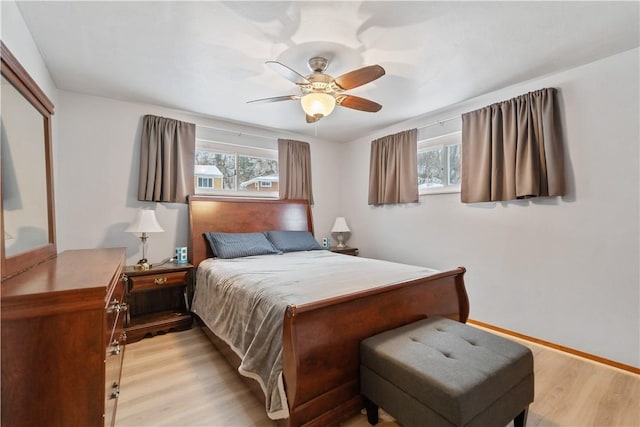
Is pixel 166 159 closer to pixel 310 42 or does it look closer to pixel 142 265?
pixel 142 265

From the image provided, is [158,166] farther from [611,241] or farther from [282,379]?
[611,241]

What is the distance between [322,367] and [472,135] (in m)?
2.81

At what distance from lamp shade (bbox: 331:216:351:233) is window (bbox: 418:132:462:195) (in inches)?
51.7

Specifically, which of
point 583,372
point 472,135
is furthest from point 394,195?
point 583,372

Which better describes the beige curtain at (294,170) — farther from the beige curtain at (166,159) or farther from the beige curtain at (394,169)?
the beige curtain at (166,159)

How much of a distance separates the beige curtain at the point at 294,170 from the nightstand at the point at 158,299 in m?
1.78

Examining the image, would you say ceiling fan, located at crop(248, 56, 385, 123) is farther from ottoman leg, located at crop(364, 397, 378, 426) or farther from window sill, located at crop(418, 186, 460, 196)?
ottoman leg, located at crop(364, 397, 378, 426)

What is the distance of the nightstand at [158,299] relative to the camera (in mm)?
2639

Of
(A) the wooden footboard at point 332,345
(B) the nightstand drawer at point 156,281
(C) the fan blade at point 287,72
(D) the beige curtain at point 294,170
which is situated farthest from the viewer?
(D) the beige curtain at point 294,170

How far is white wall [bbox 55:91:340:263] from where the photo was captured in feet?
9.10

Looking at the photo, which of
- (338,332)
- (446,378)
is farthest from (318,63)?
(446,378)

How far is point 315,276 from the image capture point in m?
2.13

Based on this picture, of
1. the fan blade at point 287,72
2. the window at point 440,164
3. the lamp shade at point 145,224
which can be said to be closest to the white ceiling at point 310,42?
the fan blade at point 287,72

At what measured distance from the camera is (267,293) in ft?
5.68
